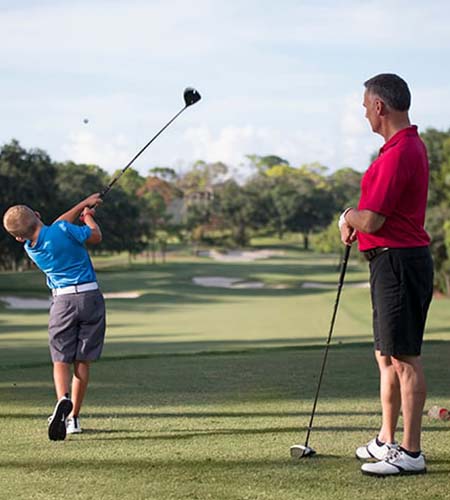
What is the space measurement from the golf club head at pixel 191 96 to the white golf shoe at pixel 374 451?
3239 mm

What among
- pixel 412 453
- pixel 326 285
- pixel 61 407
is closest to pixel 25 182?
pixel 326 285

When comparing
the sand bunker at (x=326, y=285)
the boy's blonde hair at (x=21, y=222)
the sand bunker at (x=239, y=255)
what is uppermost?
the boy's blonde hair at (x=21, y=222)

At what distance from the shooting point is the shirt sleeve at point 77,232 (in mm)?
7336

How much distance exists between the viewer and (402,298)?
5.85 meters

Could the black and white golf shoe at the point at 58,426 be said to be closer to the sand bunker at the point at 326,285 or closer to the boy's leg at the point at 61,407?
the boy's leg at the point at 61,407

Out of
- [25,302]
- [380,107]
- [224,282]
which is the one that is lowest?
[224,282]

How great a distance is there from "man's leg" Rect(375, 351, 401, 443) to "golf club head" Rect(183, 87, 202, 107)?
9.35 feet

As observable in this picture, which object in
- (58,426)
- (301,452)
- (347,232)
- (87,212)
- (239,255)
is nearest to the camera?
(301,452)

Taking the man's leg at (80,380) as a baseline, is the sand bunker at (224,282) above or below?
below

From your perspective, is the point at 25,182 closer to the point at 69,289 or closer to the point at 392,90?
the point at 69,289

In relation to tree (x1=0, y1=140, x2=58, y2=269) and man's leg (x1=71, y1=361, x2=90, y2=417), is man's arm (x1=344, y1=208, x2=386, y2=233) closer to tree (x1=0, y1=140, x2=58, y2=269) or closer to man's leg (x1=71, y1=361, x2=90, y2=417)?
man's leg (x1=71, y1=361, x2=90, y2=417)

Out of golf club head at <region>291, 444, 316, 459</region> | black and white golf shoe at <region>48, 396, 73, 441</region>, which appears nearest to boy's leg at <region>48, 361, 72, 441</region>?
black and white golf shoe at <region>48, 396, 73, 441</region>

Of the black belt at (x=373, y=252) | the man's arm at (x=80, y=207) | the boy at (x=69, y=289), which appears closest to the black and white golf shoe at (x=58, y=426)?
the boy at (x=69, y=289)

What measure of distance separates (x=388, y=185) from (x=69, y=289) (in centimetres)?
275
